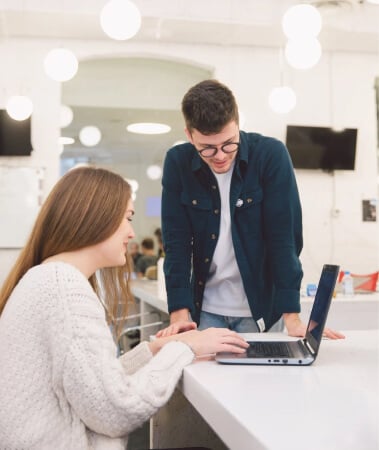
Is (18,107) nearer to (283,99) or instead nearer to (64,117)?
(64,117)

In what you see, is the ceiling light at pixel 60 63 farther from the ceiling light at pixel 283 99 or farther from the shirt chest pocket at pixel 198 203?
the shirt chest pocket at pixel 198 203

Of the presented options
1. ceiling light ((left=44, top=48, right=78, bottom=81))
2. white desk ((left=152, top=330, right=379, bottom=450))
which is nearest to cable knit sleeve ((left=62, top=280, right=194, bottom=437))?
white desk ((left=152, top=330, right=379, bottom=450))

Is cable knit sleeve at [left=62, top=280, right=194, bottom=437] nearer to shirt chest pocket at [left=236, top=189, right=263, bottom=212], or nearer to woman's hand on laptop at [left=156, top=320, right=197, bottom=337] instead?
woman's hand on laptop at [left=156, top=320, right=197, bottom=337]

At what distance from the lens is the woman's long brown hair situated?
45.6 inches

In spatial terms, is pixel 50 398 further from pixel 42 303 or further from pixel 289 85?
pixel 289 85

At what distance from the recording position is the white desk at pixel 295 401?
730 millimetres

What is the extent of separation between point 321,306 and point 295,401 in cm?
46

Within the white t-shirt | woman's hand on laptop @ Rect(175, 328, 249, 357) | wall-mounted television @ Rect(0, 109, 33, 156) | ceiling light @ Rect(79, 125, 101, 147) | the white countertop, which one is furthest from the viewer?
ceiling light @ Rect(79, 125, 101, 147)

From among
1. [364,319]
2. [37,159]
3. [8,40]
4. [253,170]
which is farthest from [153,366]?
[8,40]

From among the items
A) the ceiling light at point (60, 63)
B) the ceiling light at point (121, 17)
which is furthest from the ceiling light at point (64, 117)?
the ceiling light at point (121, 17)

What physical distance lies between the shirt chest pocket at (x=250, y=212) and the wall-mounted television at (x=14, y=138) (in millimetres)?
3656

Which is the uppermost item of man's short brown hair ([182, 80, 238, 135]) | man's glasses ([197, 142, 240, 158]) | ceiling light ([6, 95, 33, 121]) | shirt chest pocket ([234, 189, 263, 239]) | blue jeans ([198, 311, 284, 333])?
ceiling light ([6, 95, 33, 121])

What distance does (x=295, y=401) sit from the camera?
90 centimetres

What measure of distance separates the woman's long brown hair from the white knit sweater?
4.7 inches
